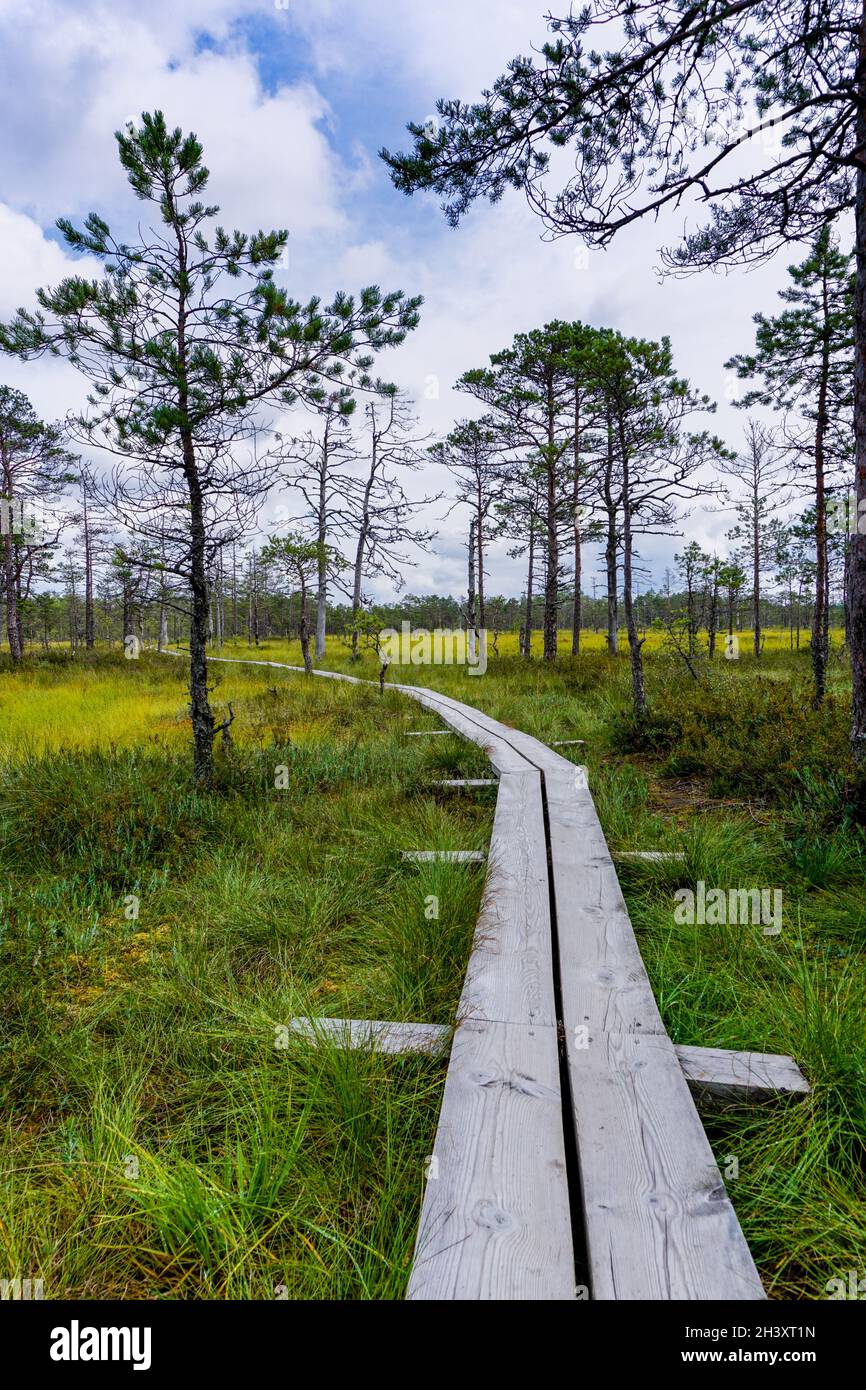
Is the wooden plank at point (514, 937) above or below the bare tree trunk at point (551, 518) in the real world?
below

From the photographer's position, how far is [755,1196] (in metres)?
1.44

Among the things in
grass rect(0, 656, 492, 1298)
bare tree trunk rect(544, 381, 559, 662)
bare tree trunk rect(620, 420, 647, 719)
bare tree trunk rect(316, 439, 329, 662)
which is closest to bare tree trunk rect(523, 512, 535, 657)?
bare tree trunk rect(544, 381, 559, 662)

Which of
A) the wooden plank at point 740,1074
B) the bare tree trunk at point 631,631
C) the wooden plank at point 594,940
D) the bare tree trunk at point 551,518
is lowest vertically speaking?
the wooden plank at point 740,1074

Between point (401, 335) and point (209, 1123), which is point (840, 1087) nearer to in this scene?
point (209, 1123)

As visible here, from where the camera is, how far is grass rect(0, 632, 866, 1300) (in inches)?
54.5

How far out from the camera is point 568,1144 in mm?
1575

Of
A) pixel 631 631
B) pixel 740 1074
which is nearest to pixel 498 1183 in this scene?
pixel 740 1074

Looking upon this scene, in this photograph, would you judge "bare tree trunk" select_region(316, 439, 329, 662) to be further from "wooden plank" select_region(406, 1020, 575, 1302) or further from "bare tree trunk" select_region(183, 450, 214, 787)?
"wooden plank" select_region(406, 1020, 575, 1302)

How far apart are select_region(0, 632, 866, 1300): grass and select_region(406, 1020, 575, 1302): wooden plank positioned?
0.70ft

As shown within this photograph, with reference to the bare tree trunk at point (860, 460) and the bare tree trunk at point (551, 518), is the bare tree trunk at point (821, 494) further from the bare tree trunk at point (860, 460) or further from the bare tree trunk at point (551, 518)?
the bare tree trunk at point (860, 460)

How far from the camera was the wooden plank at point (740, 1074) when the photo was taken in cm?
166

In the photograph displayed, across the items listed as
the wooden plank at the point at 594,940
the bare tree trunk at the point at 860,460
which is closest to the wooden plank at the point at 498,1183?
the wooden plank at the point at 594,940
